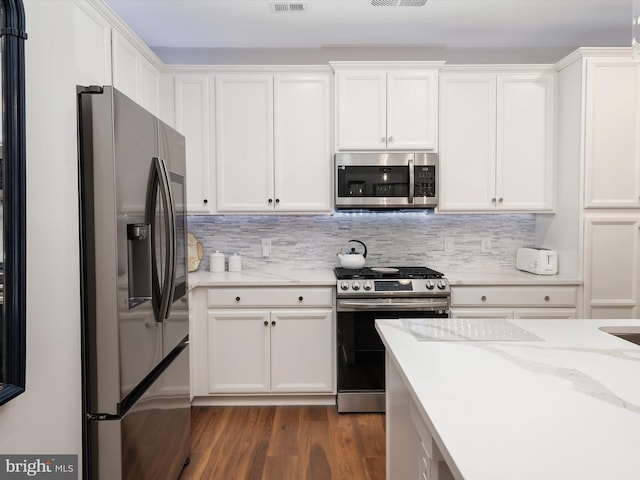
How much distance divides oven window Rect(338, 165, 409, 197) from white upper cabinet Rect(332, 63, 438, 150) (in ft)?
0.54

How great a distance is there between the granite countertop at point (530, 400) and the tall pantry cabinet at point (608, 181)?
68.4 inches

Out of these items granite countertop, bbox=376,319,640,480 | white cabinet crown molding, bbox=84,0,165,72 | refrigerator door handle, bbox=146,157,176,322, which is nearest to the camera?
granite countertop, bbox=376,319,640,480

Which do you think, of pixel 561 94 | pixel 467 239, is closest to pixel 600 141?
pixel 561 94

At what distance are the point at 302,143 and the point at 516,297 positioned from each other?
1.90m

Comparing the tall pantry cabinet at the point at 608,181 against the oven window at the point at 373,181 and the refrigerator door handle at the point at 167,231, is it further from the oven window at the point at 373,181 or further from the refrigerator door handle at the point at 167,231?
the refrigerator door handle at the point at 167,231

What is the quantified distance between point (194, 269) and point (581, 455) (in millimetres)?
3111

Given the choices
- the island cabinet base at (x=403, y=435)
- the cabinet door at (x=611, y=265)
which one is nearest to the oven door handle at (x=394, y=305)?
the cabinet door at (x=611, y=265)

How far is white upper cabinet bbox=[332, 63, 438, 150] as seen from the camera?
10.4ft

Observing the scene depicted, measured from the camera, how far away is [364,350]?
2977 mm

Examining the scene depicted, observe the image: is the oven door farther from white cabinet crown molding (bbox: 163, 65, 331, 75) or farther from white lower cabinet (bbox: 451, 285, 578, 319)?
white cabinet crown molding (bbox: 163, 65, 331, 75)

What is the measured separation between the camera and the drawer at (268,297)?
3.02m

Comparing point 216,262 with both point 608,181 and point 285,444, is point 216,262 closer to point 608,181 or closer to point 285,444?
point 285,444

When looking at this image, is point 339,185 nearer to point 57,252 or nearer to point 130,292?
point 130,292

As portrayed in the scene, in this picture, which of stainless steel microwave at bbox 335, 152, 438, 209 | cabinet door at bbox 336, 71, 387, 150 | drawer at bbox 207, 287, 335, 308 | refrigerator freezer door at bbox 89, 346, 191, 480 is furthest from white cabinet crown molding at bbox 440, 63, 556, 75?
refrigerator freezer door at bbox 89, 346, 191, 480
